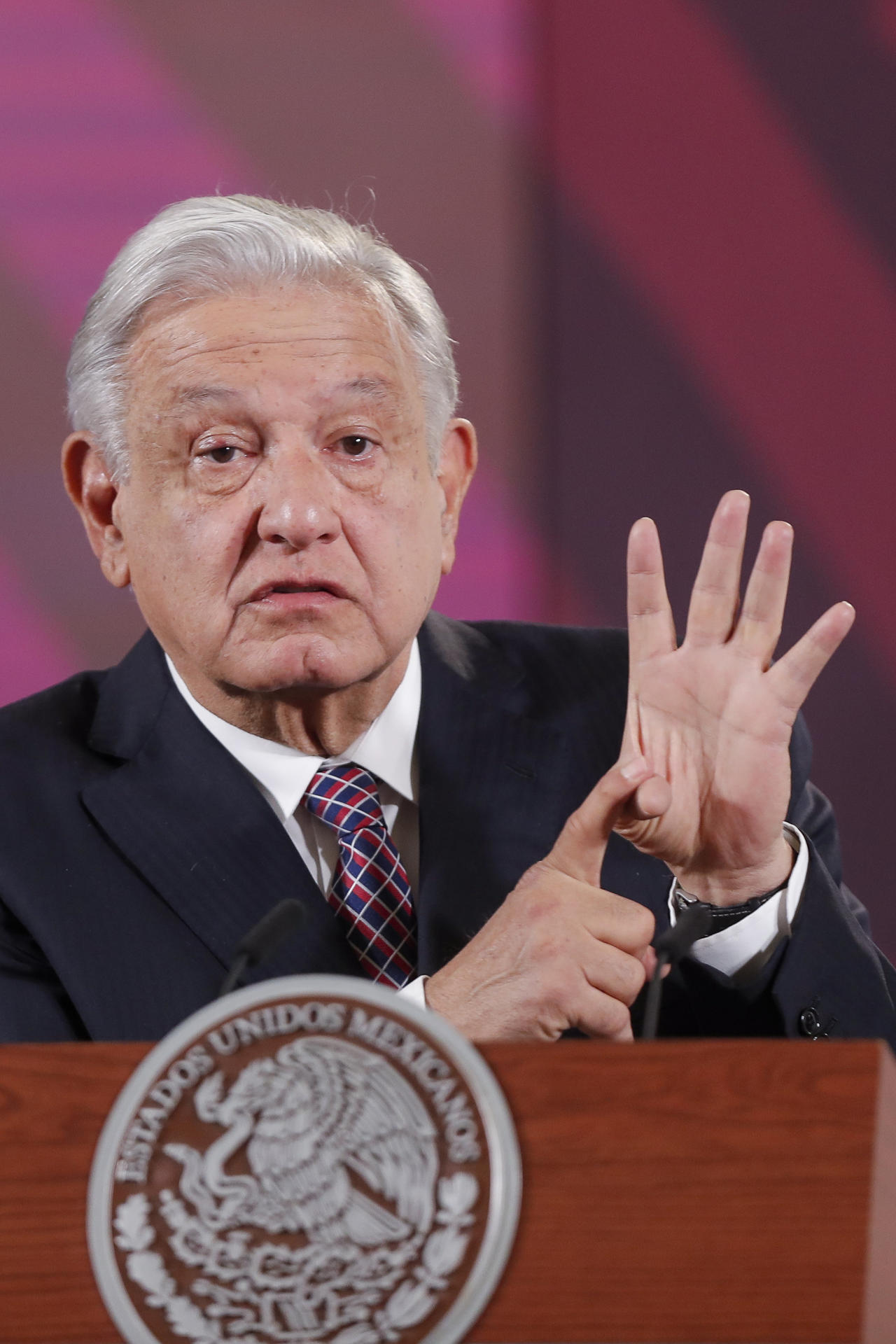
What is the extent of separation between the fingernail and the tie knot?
412 mm

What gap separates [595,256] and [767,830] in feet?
3.94

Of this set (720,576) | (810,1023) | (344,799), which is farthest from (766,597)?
(344,799)

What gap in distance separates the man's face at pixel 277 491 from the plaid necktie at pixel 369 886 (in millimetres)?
125

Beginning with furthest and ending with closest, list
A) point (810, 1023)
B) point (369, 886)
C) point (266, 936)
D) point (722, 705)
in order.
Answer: point (369, 886)
point (722, 705)
point (810, 1023)
point (266, 936)

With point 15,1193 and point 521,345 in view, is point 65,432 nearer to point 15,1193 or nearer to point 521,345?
point 521,345

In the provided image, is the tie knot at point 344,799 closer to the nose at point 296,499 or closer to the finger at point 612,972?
the nose at point 296,499

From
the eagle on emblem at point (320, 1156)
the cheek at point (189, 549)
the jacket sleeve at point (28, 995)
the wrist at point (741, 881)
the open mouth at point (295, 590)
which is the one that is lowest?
the jacket sleeve at point (28, 995)

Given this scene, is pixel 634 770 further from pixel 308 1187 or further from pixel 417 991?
pixel 308 1187

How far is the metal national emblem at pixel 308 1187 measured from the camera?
0.76 m

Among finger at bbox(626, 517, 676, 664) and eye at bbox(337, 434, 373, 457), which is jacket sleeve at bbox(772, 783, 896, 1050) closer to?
finger at bbox(626, 517, 676, 664)

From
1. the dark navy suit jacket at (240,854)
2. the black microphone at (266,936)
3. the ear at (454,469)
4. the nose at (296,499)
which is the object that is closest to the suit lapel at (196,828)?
the dark navy suit jacket at (240,854)

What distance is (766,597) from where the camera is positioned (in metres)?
1.39

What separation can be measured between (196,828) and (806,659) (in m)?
0.60

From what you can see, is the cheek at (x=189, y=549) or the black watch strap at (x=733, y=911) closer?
the black watch strap at (x=733, y=911)
